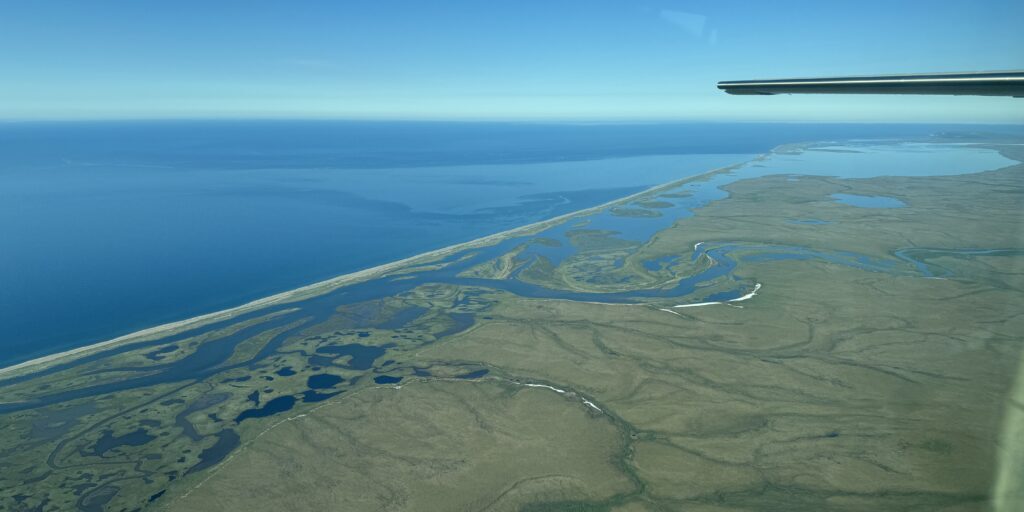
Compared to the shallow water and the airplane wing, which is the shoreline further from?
the airplane wing

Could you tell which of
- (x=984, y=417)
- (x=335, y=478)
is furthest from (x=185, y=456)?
(x=984, y=417)

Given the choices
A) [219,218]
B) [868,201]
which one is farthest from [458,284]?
[868,201]

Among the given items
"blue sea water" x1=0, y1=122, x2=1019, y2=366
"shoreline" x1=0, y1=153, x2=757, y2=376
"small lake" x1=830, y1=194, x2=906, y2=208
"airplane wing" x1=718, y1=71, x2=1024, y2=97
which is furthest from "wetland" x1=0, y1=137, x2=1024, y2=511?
"small lake" x1=830, y1=194, x2=906, y2=208

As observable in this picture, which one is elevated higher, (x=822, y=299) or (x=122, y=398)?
(x=822, y=299)

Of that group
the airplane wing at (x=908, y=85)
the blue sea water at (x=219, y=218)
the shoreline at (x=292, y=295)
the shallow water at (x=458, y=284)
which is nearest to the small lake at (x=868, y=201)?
the shallow water at (x=458, y=284)

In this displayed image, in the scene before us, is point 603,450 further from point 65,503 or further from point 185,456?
point 65,503

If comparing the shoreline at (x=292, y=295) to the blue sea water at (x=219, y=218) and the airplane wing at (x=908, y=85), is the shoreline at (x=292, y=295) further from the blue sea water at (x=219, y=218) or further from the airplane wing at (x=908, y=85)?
the airplane wing at (x=908, y=85)
